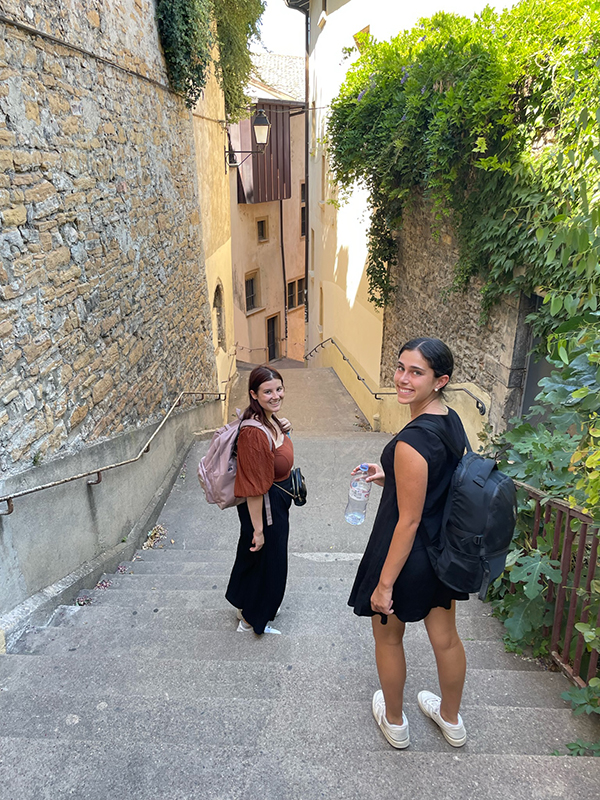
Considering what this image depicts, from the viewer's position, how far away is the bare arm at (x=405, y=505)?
172 cm

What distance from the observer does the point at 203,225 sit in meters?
8.40

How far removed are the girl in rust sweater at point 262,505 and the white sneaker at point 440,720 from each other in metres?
0.90

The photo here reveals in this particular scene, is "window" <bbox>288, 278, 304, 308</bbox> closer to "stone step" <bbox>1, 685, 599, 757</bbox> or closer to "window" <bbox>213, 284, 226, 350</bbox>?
"window" <bbox>213, 284, 226, 350</bbox>

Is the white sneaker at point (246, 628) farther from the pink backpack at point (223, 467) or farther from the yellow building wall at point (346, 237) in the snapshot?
the yellow building wall at point (346, 237)

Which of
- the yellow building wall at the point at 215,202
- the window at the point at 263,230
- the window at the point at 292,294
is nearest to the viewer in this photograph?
the yellow building wall at the point at 215,202

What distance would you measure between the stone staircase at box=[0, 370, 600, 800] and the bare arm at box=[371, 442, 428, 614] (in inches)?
22.8

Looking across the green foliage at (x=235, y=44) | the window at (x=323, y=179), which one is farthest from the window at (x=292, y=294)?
the green foliage at (x=235, y=44)

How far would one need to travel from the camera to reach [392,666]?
1.93 metres

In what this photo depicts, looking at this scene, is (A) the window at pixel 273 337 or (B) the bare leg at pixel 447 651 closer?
(B) the bare leg at pixel 447 651

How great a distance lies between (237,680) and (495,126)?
4.25 metres

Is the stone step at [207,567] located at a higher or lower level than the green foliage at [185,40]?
lower

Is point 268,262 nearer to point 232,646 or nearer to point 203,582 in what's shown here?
point 203,582

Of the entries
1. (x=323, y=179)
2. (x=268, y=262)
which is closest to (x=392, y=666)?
(x=323, y=179)

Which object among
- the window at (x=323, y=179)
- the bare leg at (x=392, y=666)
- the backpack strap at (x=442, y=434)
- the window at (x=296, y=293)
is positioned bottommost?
the window at (x=296, y=293)
